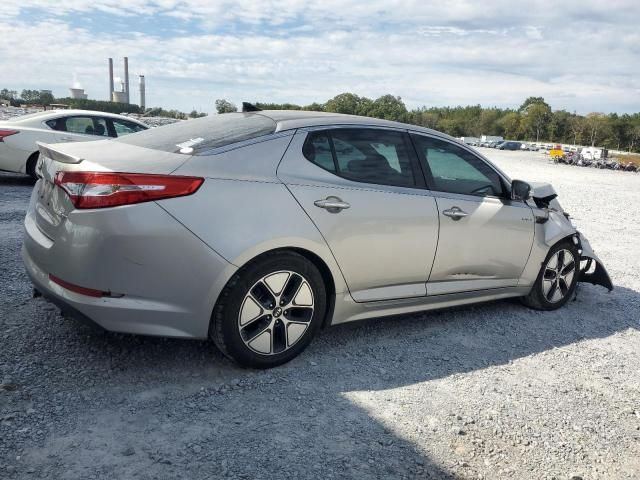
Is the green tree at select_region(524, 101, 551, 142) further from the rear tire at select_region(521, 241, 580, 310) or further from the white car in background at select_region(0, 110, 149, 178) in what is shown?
the rear tire at select_region(521, 241, 580, 310)

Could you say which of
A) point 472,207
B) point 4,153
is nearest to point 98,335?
point 472,207

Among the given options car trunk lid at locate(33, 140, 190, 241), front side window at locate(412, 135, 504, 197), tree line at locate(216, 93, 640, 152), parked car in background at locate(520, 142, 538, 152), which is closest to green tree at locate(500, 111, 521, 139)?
tree line at locate(216, 93, 640, 152)

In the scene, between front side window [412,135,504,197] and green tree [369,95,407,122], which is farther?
green tree [369,95,407,122]

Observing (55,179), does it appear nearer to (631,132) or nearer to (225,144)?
(225,144)

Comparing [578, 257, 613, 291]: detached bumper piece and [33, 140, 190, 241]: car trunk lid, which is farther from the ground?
[33, 140, 190, 241]: car trunk lid

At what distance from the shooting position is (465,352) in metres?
4.03

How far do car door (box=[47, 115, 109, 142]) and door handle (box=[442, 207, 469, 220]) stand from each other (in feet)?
24.7

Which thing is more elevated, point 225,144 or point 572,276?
point 225,144

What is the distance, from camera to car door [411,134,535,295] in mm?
4137

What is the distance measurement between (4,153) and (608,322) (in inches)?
369

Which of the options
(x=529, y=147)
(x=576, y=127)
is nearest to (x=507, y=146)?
(x=529, y=147)

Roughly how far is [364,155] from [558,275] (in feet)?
8.13

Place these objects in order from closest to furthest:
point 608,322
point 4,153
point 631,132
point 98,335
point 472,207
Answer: point 98,335, point 472,207, point 608,322, point 4,153, point 631,132

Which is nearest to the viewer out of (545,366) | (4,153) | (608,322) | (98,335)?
(98,335)
